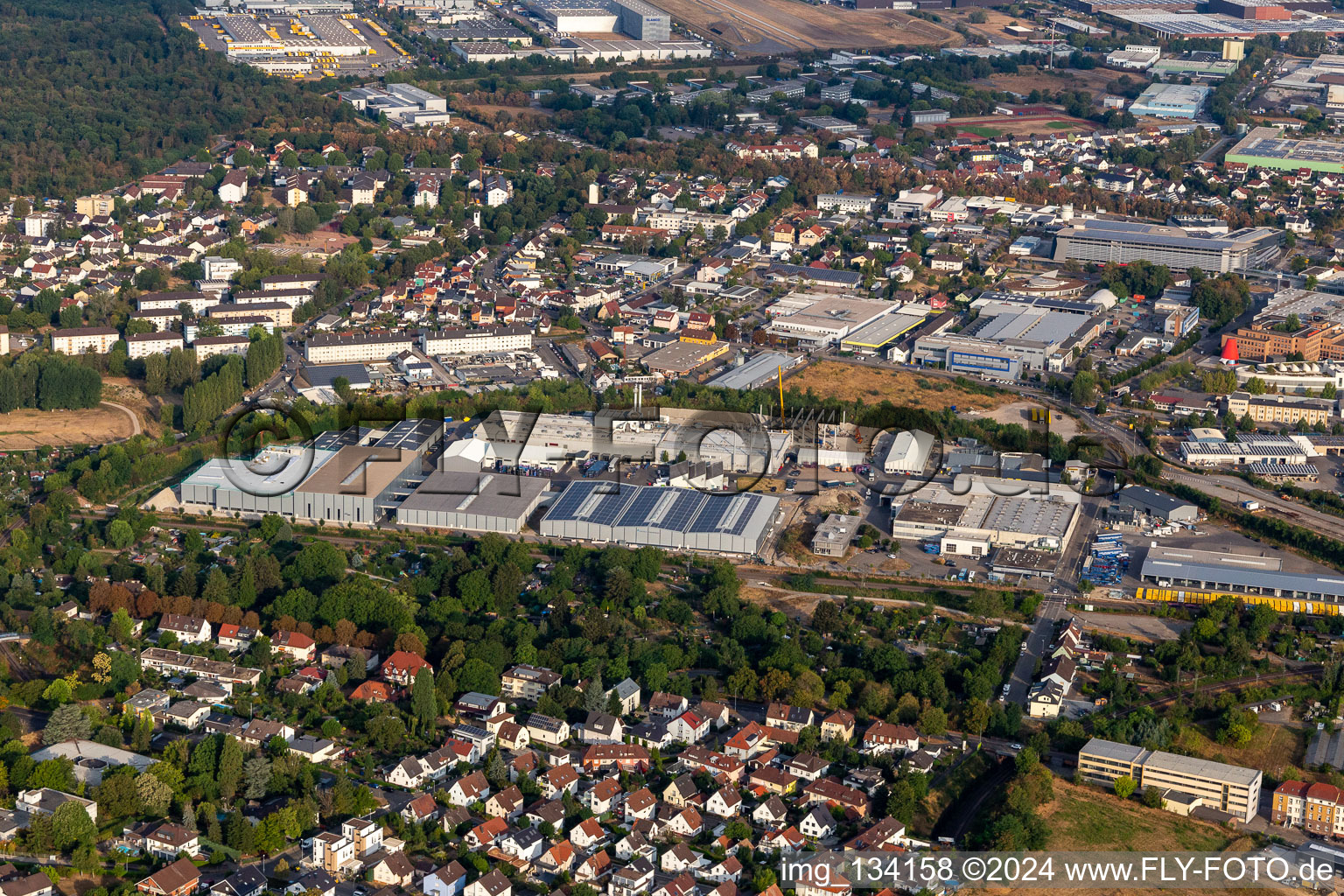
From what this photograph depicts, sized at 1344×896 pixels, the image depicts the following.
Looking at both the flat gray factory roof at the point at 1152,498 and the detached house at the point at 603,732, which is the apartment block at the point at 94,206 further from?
the detached house at the point at 603,732

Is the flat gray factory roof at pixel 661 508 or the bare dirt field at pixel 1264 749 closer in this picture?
the bare dirt field at pixel 1264 749

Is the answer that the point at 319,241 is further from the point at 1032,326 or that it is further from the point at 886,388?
the point at 1032,326

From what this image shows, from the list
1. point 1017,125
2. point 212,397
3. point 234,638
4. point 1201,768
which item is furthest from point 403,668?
point 1017,125

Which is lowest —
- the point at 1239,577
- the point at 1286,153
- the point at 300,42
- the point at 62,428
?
the point at 62,428

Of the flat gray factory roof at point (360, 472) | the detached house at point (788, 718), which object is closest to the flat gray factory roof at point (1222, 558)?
the detached house at point (788, 718)

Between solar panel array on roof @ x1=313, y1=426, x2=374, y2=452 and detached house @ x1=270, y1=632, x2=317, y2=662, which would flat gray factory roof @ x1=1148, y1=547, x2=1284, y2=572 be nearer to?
detached house @ x1=270, y1=632, x2=317, y2=662

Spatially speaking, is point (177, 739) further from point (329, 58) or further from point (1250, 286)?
point (329, 58)

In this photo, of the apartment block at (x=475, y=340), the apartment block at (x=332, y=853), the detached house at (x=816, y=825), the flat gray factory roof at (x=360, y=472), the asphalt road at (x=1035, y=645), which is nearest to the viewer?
the apartment block at (x=332, y=853)
